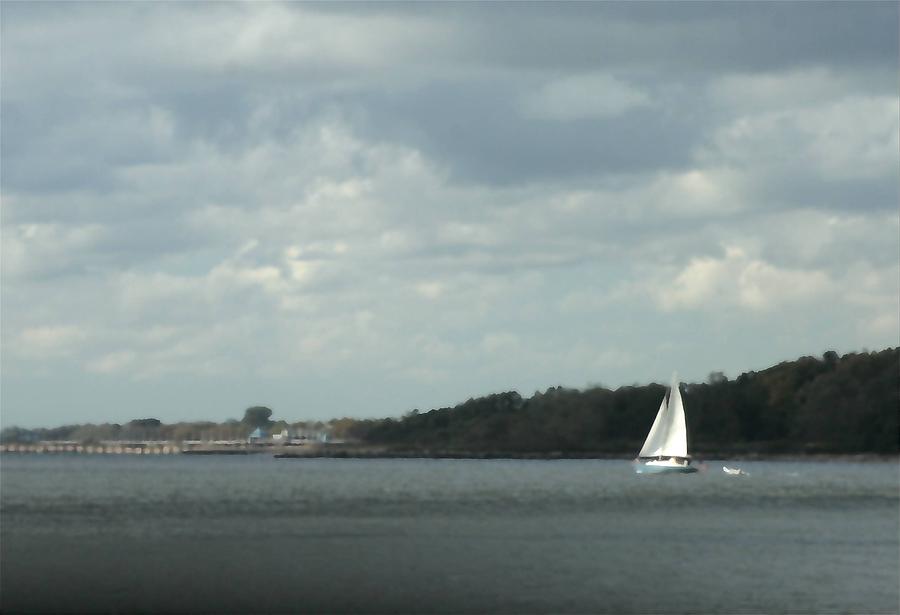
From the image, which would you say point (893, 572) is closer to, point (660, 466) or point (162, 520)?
point (162, 520)

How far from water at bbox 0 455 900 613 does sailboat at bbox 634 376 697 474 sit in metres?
30.7

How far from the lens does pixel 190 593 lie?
5206 cm

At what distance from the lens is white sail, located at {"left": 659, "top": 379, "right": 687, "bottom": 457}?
162875 millimetres

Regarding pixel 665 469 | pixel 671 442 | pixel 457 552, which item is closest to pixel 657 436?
pixel 671 442

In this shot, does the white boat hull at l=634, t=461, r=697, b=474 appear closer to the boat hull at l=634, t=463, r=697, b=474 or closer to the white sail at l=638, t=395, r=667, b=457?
the boat hull at l=634, t=463, r=697, b=474

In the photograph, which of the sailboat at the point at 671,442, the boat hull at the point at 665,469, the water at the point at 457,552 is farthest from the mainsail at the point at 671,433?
the water at the point at 457,552

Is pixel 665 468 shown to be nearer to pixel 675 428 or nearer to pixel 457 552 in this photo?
pixel 675 428

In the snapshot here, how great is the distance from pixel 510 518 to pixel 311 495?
40.1 metres

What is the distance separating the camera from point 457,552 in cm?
6888

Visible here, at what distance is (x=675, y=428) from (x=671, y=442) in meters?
2.14

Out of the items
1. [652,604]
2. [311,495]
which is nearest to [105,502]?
[311,495]

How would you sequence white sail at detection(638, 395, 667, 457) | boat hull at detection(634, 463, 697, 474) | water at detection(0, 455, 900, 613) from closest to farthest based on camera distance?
water at detection(0, 455, 900, 613) → boat hull at detection(634, 463, 697, 474) → white sail at detection(638, 395, 667, 457)

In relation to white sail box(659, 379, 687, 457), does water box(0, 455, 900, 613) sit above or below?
below

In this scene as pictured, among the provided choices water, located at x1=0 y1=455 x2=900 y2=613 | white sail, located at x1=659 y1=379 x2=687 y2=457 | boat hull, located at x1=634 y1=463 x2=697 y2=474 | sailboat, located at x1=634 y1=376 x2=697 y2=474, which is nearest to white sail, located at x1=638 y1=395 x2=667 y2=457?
sailboat, located at x1=634 y1=376 x2=697 y2=474
